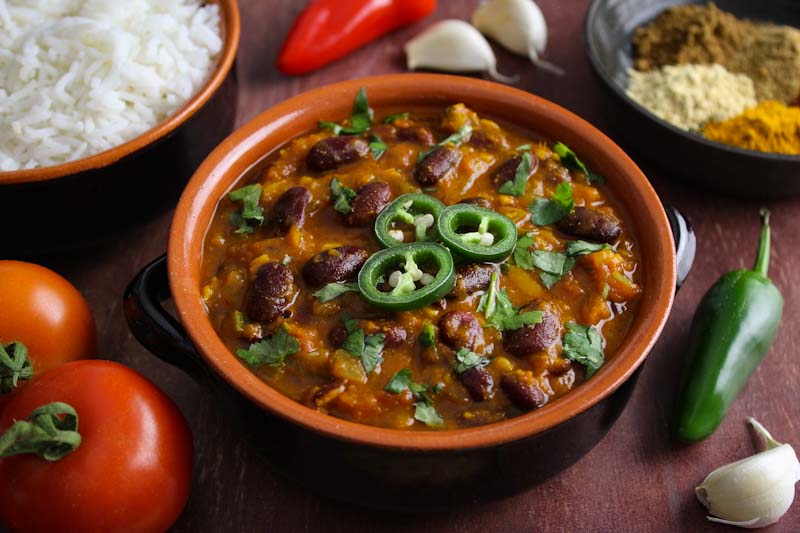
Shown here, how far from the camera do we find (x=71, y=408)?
2832 millimetres

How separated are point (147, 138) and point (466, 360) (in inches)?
66.7

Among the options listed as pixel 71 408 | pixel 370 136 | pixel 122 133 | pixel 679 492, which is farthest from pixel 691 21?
pixel 71 408

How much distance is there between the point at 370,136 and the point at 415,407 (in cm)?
131

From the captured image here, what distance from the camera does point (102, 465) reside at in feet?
9.41

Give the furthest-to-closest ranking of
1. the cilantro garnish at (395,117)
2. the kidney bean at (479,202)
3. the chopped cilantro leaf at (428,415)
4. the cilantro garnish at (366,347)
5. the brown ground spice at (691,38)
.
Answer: the brown ground spice at (691,38)
the cilantro garnish at (395,117)
the kidney bean at (479,202)
the cilantro garnish at (366,347)
the chopped cilantro leaf at (428,415)

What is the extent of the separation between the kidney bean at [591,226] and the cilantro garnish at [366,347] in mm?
841

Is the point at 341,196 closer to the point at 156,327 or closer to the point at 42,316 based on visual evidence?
the point at 156,327

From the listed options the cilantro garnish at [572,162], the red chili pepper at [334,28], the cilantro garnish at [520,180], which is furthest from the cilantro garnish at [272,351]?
the red chili pepper at [334,28]

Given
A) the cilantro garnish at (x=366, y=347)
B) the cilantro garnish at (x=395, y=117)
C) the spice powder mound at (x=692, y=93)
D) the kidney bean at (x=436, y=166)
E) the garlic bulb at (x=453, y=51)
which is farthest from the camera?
the garlic bulb at (x=453, y=51)

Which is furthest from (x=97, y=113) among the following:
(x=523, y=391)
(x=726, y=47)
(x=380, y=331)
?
(x=726, y=47)

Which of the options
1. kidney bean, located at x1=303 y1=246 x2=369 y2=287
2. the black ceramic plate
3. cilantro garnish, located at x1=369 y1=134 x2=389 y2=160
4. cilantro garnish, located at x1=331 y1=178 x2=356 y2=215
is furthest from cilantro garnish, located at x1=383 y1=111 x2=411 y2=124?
the black ceramic plate

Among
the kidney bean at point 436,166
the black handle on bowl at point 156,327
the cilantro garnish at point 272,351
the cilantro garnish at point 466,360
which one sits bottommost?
the black handle on bowl at point 156,327

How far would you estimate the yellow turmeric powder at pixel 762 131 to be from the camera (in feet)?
14.0

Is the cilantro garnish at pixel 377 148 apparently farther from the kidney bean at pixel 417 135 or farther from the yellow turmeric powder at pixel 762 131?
the yellow turmeric powder at pixel 762 131
